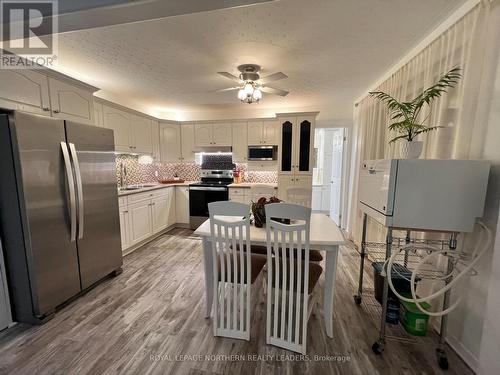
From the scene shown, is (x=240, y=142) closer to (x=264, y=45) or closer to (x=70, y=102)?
(x=264, y=45)

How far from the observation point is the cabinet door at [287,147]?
411 centimetres

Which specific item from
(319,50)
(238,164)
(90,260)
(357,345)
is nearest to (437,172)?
(357,345)

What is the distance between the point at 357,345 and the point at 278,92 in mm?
2710

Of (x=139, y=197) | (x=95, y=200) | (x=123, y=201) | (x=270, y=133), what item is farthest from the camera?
(x=270, y=133)

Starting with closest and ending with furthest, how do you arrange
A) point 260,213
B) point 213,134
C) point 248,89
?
point 260,213
point 248,89
point 213,134

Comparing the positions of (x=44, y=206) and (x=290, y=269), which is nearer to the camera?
(x=290, y=269)

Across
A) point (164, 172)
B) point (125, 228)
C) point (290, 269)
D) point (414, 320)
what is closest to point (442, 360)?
point (414, 320)

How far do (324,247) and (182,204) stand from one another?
3.55 metres

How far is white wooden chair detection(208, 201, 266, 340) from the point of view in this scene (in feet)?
5.09

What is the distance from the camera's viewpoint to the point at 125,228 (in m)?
3.21

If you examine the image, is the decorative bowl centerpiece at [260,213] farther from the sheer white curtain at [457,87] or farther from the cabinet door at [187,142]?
the cabinet door at [187,142]

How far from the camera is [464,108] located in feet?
5.14

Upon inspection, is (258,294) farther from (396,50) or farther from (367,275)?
(396,50)

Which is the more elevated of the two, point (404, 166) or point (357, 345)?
point (404, 166)
